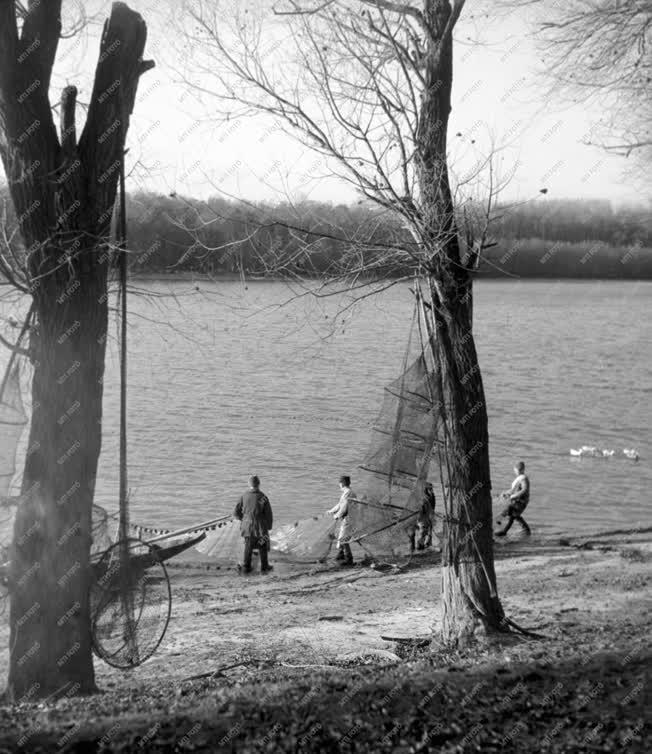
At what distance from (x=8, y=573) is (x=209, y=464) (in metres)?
17.4

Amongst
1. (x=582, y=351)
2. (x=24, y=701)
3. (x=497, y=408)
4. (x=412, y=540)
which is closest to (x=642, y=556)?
(x=412, y=540)

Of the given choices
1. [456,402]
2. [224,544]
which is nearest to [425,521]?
[224,544]

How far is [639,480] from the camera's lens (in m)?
24.5

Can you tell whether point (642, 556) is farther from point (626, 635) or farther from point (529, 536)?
point (626, 635)

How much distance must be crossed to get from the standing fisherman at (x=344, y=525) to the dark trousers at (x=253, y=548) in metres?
1.23

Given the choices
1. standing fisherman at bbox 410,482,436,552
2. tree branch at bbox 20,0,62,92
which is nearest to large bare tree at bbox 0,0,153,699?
tree branch at bbox 20,0,62,92

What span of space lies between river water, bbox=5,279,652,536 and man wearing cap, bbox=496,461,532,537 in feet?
4.37

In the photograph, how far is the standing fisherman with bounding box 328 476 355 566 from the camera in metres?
14.3

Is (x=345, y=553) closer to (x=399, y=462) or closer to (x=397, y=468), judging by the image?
(x=397, y=468)

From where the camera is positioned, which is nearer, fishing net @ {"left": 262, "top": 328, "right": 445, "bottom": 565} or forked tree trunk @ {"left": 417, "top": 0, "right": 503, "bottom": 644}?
forked tree trunk @ {"left": 417, "top": 0, "right": 503, "bottom": 644}

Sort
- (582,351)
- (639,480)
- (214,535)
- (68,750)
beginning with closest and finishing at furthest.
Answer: (68,750), (214,535), (639,480), (582,351)

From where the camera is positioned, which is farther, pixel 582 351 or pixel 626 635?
pixel 582 351

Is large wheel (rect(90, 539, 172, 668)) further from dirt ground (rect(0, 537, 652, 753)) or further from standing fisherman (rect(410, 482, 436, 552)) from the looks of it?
standing fisherman (rect(410, 482, 436, 552))

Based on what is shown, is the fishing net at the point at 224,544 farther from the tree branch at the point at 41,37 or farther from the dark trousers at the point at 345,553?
the tree branch at the point at 41,37
